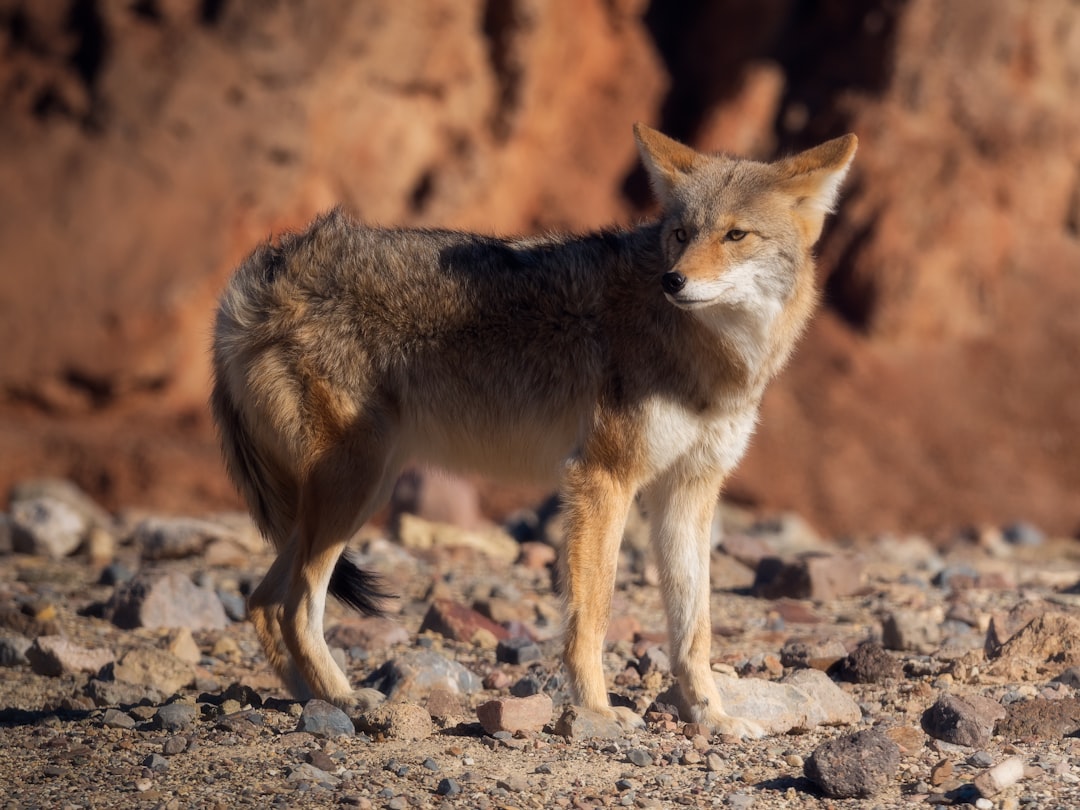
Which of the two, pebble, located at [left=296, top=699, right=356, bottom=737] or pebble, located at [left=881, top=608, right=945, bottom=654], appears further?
pebble, located at [left=881, top=608, right=945, bottom=654]

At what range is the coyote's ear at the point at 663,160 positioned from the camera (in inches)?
253

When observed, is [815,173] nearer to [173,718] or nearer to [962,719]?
[962,719]

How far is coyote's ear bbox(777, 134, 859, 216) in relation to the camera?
615 centimetres

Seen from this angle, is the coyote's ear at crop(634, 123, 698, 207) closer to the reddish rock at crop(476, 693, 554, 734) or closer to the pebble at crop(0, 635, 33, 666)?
the reddish rock at crop(476, 693, 554, 734)

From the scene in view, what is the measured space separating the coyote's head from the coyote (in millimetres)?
11

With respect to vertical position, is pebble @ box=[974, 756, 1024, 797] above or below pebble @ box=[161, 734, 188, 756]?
below

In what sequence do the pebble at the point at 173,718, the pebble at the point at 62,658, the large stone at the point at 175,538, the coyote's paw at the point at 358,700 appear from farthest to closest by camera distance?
the large stone at the point at 175,538
the pebble at the point at 62,658
the coyote's paw at the point at 358,700
the pebble at the point at 173,718

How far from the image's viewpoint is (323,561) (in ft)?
20.3

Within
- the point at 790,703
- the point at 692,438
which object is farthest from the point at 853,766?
the point at 692,438

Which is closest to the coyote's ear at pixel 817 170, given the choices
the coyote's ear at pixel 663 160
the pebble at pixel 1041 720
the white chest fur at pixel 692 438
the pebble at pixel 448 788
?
the coyote's ear at pixel 663 160

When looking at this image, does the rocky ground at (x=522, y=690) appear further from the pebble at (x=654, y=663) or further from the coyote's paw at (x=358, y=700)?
the coyote's paw at (x=358, y=700)

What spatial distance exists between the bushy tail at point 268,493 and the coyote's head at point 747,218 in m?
2.22

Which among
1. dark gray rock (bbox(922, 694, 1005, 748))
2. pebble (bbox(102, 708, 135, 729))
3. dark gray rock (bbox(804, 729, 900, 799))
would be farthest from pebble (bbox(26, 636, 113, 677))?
dark gray rock (bbox(922, 694, 1005, 748))

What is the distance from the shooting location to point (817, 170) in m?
6.14
